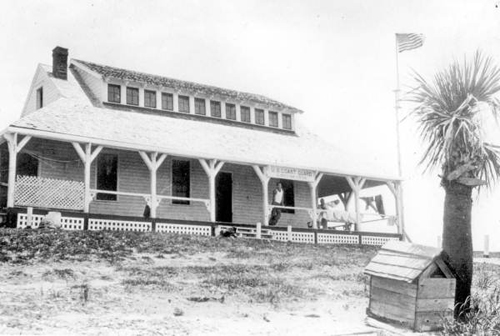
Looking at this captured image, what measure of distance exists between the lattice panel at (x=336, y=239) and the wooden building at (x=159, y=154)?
2.65ft

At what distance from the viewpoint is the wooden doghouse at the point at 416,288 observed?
990cm

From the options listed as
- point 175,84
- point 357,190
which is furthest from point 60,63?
A: point 357,190

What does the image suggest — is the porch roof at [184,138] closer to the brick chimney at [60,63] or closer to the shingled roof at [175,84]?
the shingled roof at [175,84]

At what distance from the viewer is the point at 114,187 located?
22922mm

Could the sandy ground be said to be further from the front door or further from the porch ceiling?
the porch ceiling

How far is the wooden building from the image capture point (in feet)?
65.6

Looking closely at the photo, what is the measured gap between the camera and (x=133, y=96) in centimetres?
2634

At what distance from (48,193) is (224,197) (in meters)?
8.51

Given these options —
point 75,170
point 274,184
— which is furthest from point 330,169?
point 75,170

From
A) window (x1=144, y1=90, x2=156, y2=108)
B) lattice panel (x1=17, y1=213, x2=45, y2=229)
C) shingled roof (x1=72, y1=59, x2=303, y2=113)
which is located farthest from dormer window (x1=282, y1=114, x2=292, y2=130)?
lattice panel (x1=17, y1=213, x2=45, y2=229)

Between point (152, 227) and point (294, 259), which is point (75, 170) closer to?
point (152, 227)

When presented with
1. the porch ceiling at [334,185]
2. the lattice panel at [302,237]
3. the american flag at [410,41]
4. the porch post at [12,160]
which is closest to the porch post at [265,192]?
the lattice panel at [302,237]

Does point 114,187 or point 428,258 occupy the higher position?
point 114,187

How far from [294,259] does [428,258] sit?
8.12 m
